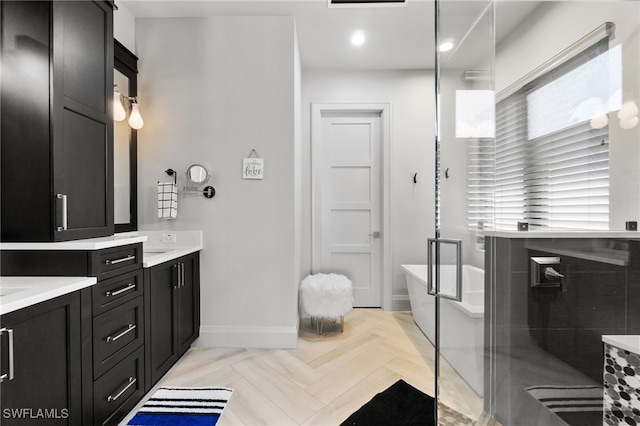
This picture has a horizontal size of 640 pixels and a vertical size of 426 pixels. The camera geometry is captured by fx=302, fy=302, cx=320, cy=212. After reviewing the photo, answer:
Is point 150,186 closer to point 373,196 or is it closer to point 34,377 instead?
point 34,377

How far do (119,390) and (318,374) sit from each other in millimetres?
1217

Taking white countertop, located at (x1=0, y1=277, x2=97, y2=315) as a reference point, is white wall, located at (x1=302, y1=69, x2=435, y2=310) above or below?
above

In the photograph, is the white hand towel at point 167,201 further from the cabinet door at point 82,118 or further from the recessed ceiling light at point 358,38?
the recessed ceiling light at point 358,38

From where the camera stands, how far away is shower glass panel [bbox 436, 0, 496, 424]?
127 cm

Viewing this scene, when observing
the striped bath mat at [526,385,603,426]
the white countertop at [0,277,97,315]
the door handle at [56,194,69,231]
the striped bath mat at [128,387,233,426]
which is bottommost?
the striped bath mat at [128,387,233,426]

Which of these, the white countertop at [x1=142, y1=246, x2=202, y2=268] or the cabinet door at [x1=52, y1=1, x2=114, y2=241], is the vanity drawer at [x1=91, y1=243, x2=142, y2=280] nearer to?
the white countertop at [x1=142, y1=246, x2=202, y2=268]

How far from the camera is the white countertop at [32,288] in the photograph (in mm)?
1037

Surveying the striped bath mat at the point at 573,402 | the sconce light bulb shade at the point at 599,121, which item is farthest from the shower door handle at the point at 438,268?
the sconce light bulb shade at the point at 599,121

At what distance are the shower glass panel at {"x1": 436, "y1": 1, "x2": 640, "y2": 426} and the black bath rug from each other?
0.41 m

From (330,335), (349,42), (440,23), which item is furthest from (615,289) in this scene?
(349,42)

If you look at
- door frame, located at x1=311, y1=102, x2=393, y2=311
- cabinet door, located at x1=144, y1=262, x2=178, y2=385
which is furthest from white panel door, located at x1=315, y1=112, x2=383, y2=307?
cabinet door, located at x1=144, y1=262, x2=178, y2=385

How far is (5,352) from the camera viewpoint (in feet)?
3.33

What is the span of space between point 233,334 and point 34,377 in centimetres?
154

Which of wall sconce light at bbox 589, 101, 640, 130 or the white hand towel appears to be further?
the white hand towel
